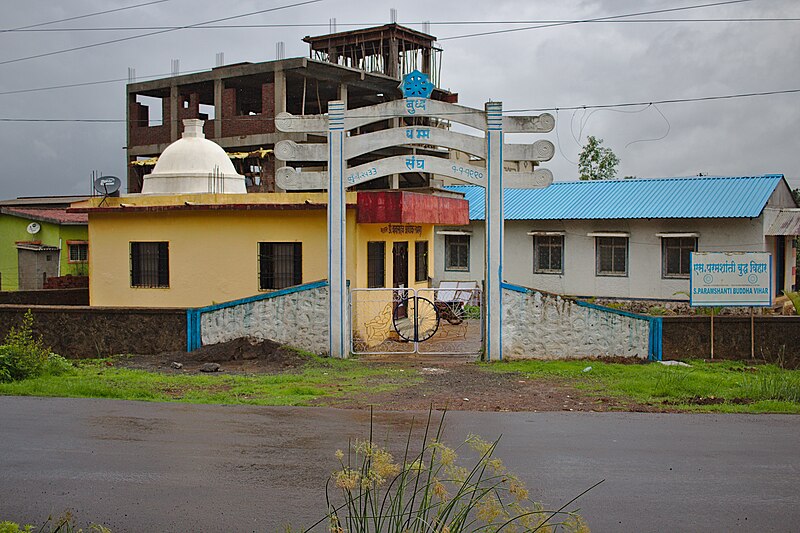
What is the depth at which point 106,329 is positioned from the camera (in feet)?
56.9

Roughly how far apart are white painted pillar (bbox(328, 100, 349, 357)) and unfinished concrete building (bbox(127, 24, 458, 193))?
81.4 feet

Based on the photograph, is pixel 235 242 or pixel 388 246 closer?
pixel 235 242

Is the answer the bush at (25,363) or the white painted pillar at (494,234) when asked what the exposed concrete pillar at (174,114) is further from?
the white painted pillar at (494,234)

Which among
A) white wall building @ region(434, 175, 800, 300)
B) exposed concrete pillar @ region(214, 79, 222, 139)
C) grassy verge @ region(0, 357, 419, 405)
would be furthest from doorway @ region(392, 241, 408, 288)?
exposed concrete pillar @ region(214, 79, 222, 139)

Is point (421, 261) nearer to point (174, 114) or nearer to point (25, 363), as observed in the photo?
point (25, 363)

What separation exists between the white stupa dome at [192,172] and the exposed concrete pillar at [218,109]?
905 inches

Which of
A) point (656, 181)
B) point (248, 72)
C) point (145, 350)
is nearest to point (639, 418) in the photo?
point (145, 350)

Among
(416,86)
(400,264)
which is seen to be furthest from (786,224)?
(416,86)

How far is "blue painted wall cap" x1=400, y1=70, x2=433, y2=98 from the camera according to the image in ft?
54.6

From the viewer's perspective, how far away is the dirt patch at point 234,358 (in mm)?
15852

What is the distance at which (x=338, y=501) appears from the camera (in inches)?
287

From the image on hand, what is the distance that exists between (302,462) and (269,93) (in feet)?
124

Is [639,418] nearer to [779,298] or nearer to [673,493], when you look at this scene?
[673,493]

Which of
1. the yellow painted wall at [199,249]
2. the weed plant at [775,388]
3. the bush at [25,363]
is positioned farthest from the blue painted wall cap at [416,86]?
the bush at [25,363]
